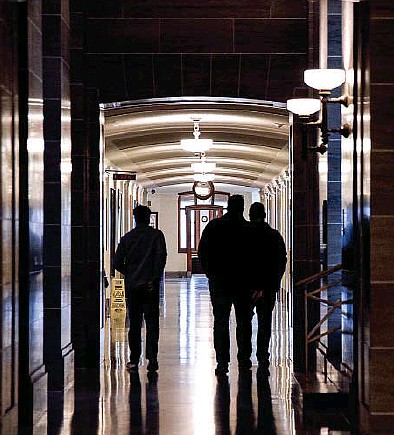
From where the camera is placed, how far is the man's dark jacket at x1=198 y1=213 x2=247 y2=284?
390 inches

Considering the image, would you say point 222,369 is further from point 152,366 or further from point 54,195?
point 54,195

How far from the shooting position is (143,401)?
8125 mm

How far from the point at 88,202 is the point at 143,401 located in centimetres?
313

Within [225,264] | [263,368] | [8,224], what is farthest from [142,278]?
[8,224]

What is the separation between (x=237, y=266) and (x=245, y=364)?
88 centimetres

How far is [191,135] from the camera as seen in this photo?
62.8 ft

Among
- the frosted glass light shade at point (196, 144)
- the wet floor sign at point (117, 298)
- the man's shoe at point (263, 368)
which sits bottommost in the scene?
the man's shoe at point (263, 368)

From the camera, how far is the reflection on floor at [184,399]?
7.02m

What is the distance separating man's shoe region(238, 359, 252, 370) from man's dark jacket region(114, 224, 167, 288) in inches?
40.5

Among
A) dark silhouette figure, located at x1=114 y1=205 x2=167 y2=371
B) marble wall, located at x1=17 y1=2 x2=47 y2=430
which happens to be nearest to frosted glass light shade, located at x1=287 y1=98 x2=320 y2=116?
dark silhouette figure, located at x1=114 y1=205 x2=167 y2=371

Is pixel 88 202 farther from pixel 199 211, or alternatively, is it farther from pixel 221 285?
pixel 199 211

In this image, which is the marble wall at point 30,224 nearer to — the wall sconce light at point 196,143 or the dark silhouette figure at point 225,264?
the dark silhouette figure at point 225,264

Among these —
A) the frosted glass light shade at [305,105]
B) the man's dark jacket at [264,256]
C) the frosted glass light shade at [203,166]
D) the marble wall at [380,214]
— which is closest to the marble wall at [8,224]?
the marble wall at [380,214]

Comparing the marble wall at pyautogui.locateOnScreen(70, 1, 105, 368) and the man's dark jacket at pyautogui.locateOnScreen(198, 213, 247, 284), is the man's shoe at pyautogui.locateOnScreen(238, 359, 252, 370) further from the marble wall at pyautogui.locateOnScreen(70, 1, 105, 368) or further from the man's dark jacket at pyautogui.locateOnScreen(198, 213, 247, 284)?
the marble wall at pyautogui.locateOnScreen(70, 1, 105, 368)
